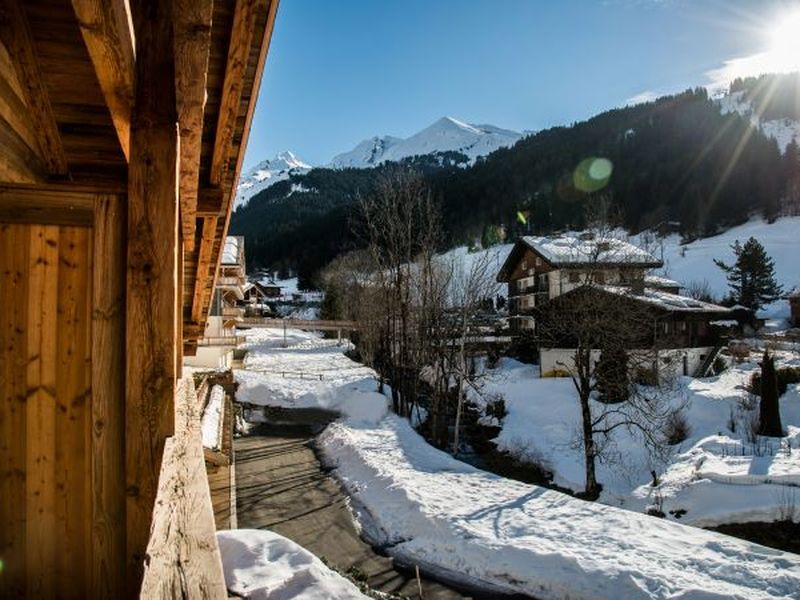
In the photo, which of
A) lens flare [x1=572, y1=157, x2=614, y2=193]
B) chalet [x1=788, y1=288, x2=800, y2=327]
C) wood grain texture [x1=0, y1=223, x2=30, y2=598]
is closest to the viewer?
wood grain texture [x1=0, y1=223, x2=30, y2=598]

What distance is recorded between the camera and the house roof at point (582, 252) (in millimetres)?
19453

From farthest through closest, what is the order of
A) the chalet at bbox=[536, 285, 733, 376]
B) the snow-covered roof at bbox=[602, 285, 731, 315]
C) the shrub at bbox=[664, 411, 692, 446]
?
the snow-covered roof at bbox=[602, 285, 731, 315] → the chalet at bbox=[536, 285, 733, 376] → the shrub at bbox=[664, 411, 692, 446]

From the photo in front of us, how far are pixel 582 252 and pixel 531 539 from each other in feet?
51.7

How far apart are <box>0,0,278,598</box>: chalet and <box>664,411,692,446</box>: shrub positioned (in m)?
18.3

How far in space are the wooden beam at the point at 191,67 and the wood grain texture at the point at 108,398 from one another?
1.87 feet

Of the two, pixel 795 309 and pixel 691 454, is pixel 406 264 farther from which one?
pixel 795 309

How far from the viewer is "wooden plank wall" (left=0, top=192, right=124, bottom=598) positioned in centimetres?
309

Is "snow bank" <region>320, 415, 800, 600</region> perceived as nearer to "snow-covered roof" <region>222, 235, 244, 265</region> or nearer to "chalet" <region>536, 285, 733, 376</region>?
"chalet" <region>536, 285, 733, 376</region>

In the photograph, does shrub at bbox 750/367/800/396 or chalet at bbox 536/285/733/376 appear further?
chalet at bbox 536/285/733/376

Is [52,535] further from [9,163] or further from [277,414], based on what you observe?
[277,414]

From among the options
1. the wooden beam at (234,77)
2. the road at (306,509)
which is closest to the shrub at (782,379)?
the road at (306,509)

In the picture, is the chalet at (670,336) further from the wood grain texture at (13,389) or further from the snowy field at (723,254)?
the wood grain texture at (13,389)

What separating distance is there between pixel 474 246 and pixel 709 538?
64641 millimetres

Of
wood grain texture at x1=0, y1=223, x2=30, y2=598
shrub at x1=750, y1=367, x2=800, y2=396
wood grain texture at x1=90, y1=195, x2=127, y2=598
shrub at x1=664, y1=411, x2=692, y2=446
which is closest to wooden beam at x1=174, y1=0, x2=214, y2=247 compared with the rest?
wood grain texture at x1=90, y1=195, x2=127, y2=598
